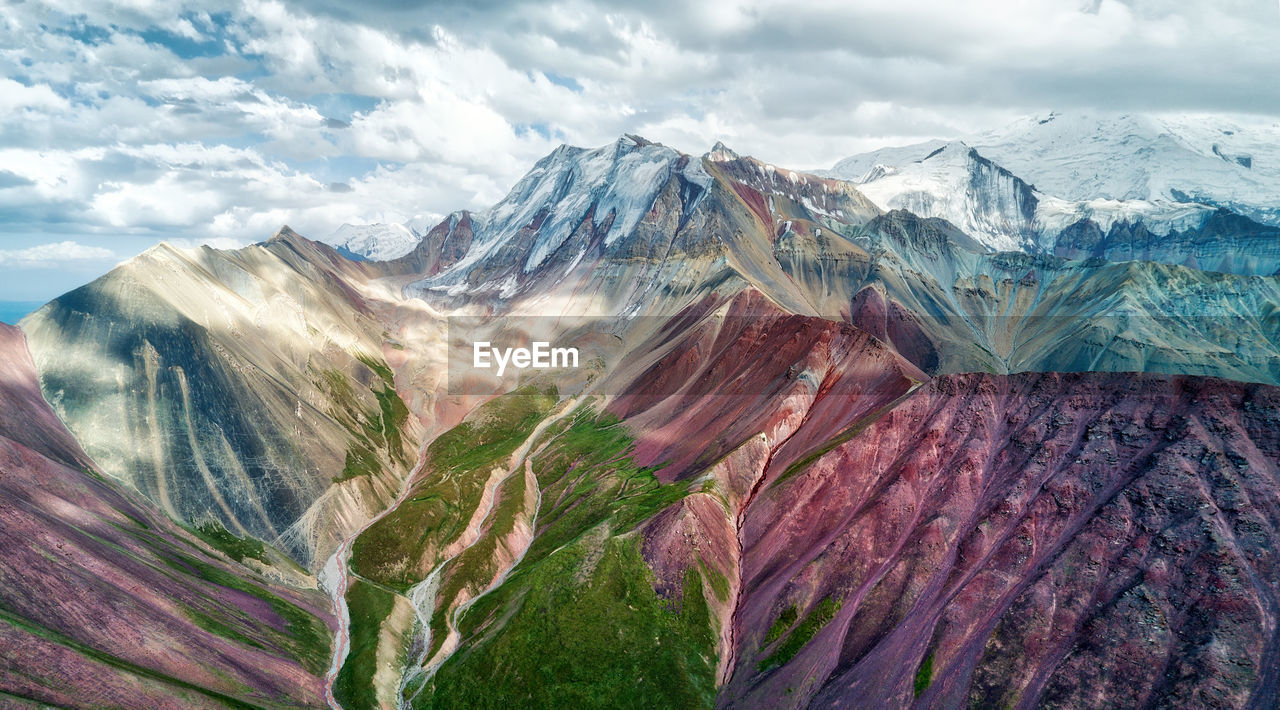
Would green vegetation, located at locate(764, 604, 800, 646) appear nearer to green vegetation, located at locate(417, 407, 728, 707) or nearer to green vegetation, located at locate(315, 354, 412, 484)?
green vegetation, located at locate(417, 407, 728, 707)

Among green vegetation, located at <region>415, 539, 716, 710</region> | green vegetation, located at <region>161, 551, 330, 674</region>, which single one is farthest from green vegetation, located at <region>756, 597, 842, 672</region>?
green vegetation, located at <region>161, 551, 330, 674</region>

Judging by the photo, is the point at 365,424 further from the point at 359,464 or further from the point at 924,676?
the point at 924,676

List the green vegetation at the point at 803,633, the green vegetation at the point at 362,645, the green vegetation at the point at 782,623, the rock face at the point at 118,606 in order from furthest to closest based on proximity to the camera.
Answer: the green vegetation at the point at 362,645
the green vegetation at the point at 782,623
the green vegetation at the point at 803,633
the rock face at the point at 118,606

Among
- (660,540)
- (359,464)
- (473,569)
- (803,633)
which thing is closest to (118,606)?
(473,569)

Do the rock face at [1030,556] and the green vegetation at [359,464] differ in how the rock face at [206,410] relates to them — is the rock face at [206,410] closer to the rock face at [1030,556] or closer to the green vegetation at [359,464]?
the green vegetation at [359,464]

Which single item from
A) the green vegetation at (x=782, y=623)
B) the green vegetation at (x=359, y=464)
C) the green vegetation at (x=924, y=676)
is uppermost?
the green vegetation at (x=359, y=464)

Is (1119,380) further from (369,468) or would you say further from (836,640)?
(369,468)

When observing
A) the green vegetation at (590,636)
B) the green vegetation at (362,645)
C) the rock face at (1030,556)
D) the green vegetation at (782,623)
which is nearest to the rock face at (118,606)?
the green vegetation at (362,645)

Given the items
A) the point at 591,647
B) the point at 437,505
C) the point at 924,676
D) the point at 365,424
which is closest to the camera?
the point at 924,676
